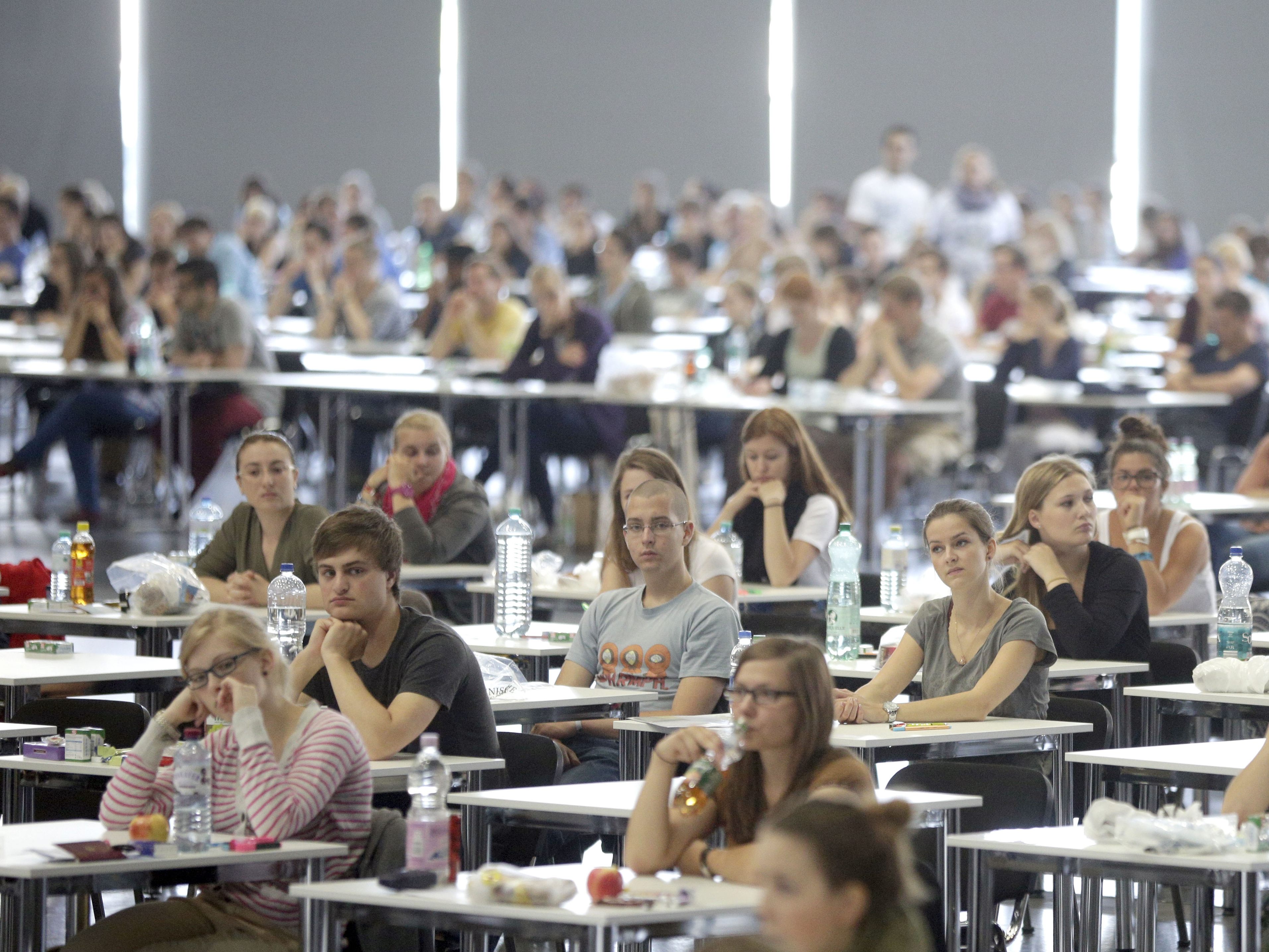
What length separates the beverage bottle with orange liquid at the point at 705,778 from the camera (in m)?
3.19

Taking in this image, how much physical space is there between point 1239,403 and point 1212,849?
319 inches

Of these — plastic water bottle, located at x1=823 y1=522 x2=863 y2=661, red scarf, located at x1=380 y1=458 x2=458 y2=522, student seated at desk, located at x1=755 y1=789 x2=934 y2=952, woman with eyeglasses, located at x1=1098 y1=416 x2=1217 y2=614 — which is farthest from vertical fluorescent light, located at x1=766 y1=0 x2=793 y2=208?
student seated at desk, located at x1=755 y1=789 x2=934 y2=952

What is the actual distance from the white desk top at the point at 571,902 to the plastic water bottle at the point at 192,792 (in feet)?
0.94

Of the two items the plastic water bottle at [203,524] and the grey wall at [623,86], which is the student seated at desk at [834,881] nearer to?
the plastic water bottle at [203,524]

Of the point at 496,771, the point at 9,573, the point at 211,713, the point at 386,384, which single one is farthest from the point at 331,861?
the point at 386,384

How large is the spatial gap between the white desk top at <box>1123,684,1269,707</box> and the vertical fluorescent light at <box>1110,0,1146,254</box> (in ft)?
53.3

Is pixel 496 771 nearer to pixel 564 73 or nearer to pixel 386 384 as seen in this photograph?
pixel 386 384

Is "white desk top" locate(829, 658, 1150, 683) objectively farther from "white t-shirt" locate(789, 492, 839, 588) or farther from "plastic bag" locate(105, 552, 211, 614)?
"plastic bag" locate(105, 552, 211, 614)

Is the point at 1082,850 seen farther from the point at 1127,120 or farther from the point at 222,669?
the point at 1127,120

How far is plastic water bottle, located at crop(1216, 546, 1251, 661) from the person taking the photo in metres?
5.13

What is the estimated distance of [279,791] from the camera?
3.40 m

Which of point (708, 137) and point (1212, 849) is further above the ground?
point (708, 137)

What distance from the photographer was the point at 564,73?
21453 millimetres

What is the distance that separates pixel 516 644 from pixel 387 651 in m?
1.37
